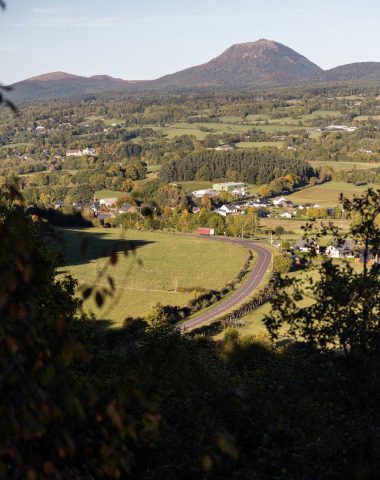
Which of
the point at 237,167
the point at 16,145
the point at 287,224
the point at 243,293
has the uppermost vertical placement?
the point at 16,145

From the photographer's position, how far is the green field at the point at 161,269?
139 ft

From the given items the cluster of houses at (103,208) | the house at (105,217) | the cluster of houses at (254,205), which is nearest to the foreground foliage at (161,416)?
the house at (105,217)

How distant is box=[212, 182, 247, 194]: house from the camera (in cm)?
10450

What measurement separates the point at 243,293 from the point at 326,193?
56834mm

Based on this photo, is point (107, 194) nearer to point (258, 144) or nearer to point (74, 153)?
point (74, 153)

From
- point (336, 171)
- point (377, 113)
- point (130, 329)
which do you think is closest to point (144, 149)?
point (336, 171)

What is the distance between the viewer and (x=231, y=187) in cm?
10531

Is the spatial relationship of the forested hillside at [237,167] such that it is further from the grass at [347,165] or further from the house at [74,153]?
the house at [74,153]

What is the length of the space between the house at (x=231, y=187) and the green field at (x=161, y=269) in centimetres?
3487

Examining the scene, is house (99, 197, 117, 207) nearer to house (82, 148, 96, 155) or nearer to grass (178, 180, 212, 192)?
grass (178, 180, 212, 192)

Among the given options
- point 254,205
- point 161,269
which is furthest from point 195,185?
point 161,269

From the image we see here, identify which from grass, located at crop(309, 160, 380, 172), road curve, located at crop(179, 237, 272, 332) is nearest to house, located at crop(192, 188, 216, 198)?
grass, located at crop(309, 160, 380, 172)

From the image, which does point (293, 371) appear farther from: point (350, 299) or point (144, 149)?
point (144, 149)

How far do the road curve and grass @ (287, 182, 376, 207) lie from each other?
29242mm
